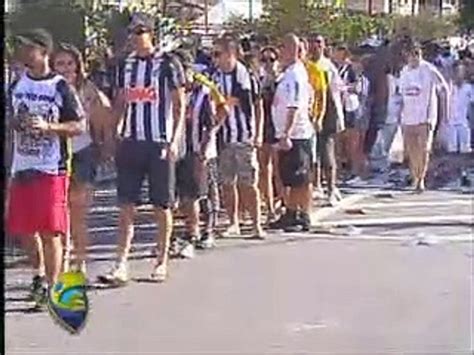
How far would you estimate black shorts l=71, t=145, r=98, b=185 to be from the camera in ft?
18.8

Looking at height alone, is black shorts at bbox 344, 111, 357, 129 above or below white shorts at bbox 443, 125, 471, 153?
above

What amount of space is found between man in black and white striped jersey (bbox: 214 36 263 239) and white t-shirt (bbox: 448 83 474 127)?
102 cm

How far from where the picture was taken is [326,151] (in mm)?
7375

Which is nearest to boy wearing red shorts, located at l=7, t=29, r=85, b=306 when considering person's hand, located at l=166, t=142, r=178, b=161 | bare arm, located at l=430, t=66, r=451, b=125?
person's hand, located at l=166, t=142, r=178, b=161

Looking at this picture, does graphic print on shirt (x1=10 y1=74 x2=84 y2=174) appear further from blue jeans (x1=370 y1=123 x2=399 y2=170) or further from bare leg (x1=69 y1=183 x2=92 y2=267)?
blue jeans (x1=370 y1=123 x2=399 y2=170)

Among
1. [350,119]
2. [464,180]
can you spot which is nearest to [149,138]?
[350,119]

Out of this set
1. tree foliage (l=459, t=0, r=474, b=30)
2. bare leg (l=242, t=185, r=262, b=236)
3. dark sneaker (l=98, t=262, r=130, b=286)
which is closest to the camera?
tree foliage (l=459, t=0, r=474, b=30)

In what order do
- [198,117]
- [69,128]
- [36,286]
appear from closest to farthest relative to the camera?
[69,128] → [36,286] → [198,117]

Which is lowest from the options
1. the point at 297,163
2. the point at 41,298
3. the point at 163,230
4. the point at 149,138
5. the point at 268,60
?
the point at 41,298

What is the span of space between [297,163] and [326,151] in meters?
0.29

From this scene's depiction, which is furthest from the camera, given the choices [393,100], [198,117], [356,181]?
[356,181]

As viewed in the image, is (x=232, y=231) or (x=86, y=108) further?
(x=232, y=231)

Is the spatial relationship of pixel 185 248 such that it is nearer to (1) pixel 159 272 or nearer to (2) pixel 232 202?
(1) pixel 159 272

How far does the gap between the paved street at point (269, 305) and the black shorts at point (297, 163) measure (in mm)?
487
